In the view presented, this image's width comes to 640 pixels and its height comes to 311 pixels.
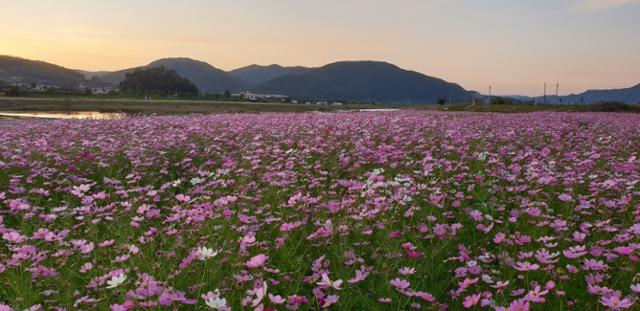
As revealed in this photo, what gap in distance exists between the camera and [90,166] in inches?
340

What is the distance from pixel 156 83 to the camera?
5497 inches

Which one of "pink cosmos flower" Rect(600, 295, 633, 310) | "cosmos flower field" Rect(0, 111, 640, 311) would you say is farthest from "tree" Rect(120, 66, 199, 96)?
"pink cosmos flower" Rect(600, 295, 633, 310)

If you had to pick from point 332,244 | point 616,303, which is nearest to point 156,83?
point 332,244

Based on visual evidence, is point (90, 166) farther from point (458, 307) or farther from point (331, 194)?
point (458, 307)

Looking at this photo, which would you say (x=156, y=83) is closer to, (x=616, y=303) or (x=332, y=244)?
(x=332, y=244)

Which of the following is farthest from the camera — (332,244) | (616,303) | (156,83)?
(156,83)

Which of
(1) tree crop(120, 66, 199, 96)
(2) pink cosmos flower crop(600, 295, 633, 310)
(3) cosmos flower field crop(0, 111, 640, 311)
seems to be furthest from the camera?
(1) tree crop(120, 66, 199, 96)

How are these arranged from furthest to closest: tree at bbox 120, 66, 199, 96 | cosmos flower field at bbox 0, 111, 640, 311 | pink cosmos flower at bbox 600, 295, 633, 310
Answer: tree at bbox 120, 66, 199, 96 → cosmos flower field at bbox 0, 111, 640, 311 → pink cosmos flower at bbox 600, 295, 633, 310

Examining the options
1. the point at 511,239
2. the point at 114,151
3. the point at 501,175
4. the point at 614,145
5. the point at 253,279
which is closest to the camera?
the point at 253,279

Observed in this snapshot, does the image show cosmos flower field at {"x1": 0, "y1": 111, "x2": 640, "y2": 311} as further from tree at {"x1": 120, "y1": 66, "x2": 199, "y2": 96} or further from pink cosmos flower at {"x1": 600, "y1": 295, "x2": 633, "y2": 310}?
tree at {"x1": 120, "y1": 66, "x2": 199, "y2": 96}

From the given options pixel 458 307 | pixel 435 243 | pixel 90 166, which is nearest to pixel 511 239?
pixel 435 243

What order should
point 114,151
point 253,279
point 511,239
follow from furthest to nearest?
point 114,151 < point 511,239 < point 253,279

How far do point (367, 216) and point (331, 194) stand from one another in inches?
53.5

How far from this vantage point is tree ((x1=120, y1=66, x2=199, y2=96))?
138000mm
